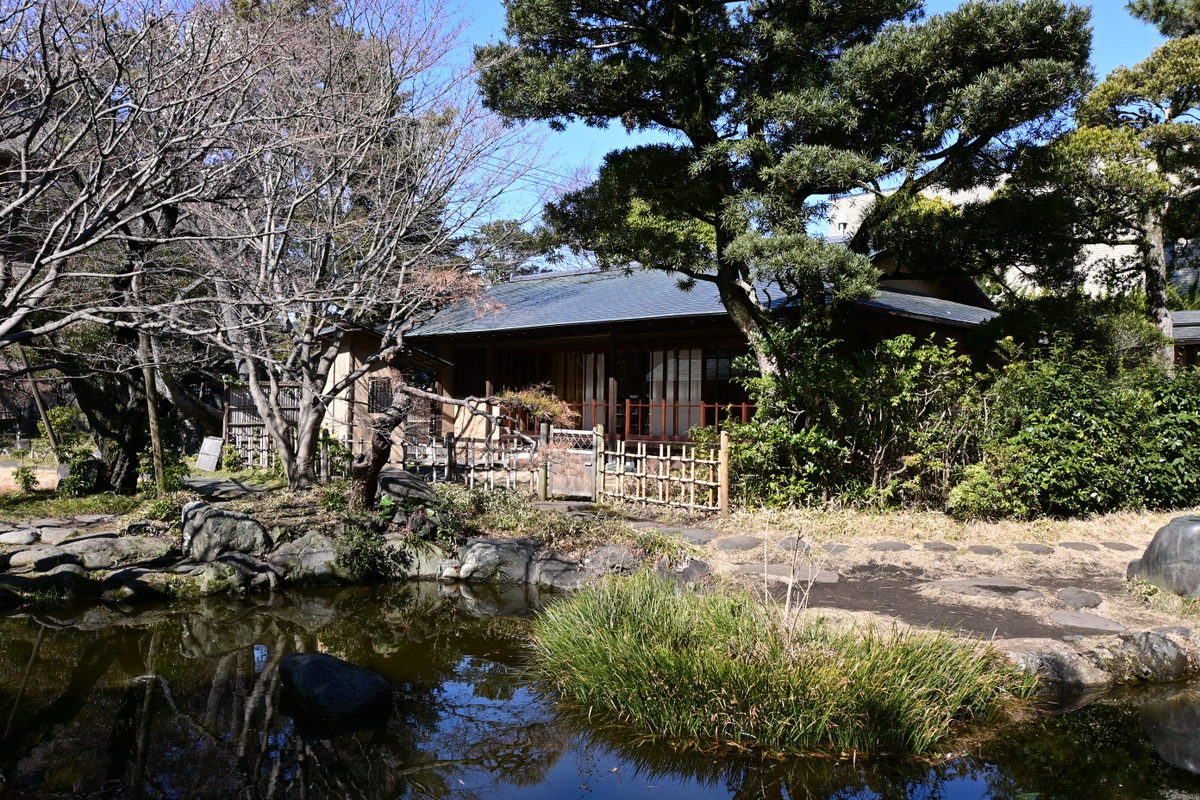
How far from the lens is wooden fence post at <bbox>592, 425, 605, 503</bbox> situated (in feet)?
38.3

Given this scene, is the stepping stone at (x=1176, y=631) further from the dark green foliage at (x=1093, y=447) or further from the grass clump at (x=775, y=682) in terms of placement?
the dark green foliage at (x=1093, y=447)

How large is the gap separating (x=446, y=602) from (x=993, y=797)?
5339 millimetres

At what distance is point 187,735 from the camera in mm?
5000

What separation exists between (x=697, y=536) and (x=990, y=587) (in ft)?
10.5

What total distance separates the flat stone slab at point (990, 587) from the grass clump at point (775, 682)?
2.02 m

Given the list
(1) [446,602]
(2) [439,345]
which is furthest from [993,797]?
(2) [439,345]

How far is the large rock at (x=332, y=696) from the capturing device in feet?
16.9

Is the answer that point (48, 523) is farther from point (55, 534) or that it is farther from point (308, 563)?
point (308, 563)

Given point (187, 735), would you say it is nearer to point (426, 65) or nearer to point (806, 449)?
point (806, 449)

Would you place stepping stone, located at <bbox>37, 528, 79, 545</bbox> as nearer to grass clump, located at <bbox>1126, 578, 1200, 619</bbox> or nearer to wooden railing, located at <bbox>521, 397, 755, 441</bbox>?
wooden railing, located at <bbox>521, 397, 755, 441</bbox>

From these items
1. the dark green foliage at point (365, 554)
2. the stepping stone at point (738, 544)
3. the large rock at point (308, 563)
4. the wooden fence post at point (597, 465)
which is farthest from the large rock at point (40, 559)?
the stepping stone at point (738, 544)

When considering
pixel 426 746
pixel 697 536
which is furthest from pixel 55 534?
pixel 697 536

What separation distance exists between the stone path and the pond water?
3.53ft

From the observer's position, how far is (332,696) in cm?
529
